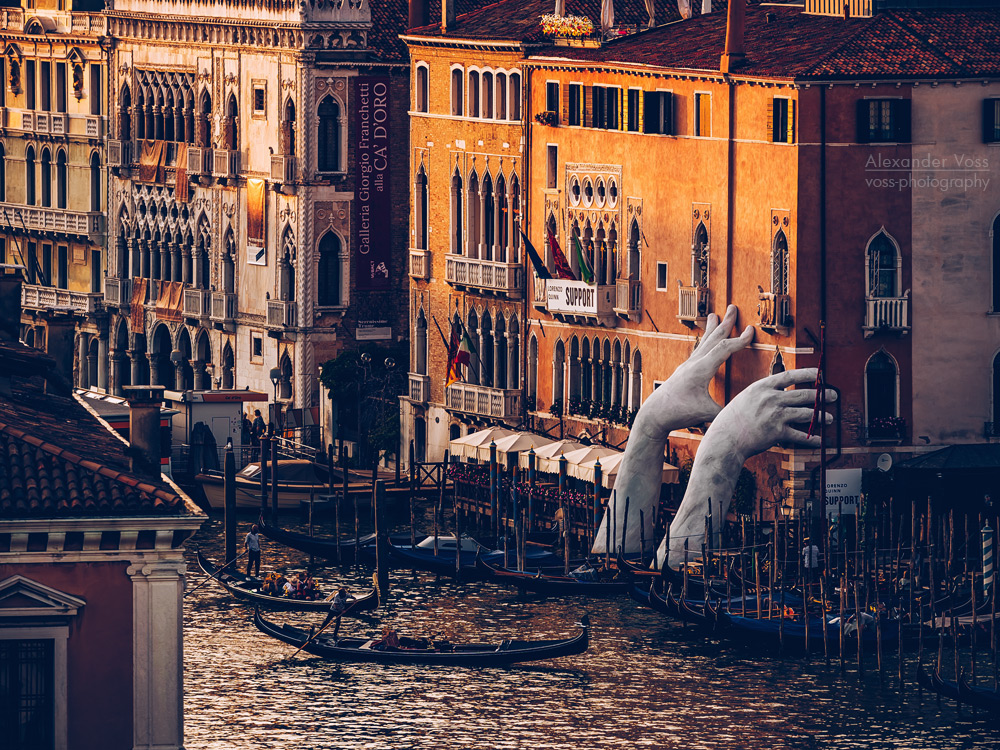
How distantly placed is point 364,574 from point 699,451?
7720 mm

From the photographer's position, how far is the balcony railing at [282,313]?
296ft

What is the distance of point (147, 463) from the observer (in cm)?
4434

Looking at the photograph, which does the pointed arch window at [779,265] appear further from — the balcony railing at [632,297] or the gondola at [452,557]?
the gondola at [452,557]

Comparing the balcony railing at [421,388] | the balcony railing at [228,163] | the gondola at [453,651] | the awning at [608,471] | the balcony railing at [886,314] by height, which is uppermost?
the balcony railing at [228,163]

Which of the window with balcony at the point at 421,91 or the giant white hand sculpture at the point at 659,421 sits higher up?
the window with balcony at the point at 421,91

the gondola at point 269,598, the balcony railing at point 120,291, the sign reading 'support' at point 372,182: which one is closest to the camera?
the gondola at point 269,598

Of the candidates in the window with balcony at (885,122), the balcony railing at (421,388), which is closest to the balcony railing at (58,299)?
the balcony railing at (421,388)

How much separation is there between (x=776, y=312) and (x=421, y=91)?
17385 mm

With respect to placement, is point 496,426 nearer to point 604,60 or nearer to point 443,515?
point 443,515

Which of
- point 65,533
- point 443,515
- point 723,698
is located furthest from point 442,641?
point 65,533

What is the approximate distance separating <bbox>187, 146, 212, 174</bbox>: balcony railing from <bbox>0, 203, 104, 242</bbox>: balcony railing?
18.6ft

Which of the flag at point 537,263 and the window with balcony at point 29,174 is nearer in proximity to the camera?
the flag at point 537,263

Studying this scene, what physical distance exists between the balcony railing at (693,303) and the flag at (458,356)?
9201mm

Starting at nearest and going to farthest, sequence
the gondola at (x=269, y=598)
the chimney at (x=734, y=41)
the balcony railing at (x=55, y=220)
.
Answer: the gondola at (x=269, y=598), the chimney at (x=734, y=41), the balcony railing at (x=55, y=220)
